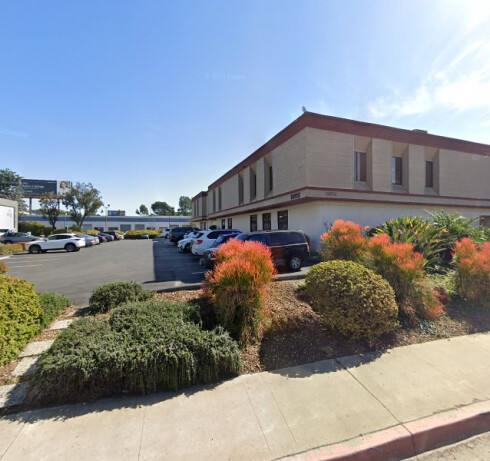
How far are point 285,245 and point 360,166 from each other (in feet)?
32.9

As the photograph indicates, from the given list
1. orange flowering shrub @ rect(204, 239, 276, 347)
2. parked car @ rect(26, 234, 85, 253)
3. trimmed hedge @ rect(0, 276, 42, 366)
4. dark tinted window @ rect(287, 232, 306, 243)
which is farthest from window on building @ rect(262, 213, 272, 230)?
parked car @ rect(26, 234, 85, 253)

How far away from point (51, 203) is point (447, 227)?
49062 mm

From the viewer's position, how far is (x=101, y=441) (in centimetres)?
225

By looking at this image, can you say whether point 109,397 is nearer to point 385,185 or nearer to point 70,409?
point 70,409

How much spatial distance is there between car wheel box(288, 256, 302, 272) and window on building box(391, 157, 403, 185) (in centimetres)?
1205

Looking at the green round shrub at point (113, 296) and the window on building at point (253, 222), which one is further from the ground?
the window on building at point (253, 222)

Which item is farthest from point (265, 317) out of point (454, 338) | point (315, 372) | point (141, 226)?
point (141, 226)

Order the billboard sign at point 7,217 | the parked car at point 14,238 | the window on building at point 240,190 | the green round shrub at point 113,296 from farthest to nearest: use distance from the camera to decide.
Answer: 1. the billboard sign at point 7,217
2. the window on building at point 240,190
3. the parked car at point 14,238
4. the green round shrub at point 113,296

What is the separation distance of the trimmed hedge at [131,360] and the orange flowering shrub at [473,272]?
565 centimetres

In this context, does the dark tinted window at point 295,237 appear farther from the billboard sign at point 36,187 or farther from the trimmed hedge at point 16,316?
the billboard sign at point 36,187

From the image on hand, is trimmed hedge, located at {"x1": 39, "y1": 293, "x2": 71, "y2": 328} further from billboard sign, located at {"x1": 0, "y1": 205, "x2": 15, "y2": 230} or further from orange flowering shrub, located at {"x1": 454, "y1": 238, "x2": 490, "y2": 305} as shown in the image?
billboard sign, located at {"x1": 0, "y1": 205, "x2": 15, "y2": 230}

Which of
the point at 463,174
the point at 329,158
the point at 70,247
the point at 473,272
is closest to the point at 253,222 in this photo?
the point at 329,158

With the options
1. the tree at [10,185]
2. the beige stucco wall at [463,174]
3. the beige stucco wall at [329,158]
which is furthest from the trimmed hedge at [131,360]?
the tree at [10,185]

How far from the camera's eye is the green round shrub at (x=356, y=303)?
385 cm
